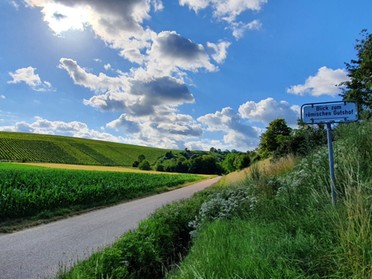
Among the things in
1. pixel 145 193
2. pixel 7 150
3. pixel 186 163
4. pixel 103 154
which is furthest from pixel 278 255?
pixel 103 154

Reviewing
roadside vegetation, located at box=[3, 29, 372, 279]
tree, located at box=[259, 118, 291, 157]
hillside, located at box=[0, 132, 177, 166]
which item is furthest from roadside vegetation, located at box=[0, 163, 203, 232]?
hillside, located at box=[0, 132, 177, 166]

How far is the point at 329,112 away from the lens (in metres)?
5.85

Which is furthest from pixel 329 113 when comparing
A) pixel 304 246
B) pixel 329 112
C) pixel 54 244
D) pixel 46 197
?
pixel 46 197

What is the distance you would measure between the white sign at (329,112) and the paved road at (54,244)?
15.7 ft

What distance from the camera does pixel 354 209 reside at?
12.0 ft

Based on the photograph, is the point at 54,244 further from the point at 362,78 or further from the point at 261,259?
the point at 362,78

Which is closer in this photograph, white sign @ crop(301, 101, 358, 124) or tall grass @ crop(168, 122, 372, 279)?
tall grass @ crop(168, 122, 372, 279)

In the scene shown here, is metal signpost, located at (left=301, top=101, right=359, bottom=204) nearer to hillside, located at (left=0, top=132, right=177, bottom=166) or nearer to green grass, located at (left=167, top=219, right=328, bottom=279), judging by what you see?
green grass, located at (left=167, top=219, right=328, bottom=279)

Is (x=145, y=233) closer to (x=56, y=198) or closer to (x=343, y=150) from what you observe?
(x=343, y=150)

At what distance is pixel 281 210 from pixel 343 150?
2367mm

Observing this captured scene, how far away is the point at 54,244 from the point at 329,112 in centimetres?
785

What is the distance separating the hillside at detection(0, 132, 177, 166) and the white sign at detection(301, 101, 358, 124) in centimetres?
7538

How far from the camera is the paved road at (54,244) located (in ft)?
21.4

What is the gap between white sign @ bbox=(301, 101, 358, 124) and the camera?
18.4ft
